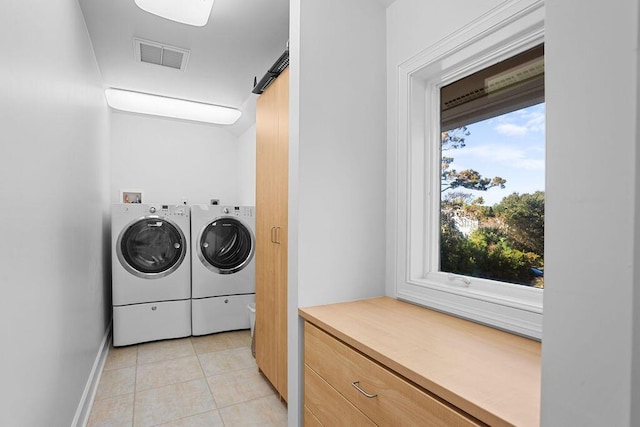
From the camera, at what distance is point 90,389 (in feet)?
7.40

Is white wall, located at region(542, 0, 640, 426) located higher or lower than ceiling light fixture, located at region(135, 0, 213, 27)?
lower

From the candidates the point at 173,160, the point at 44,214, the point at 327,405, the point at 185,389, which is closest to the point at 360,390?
the point at 327,405

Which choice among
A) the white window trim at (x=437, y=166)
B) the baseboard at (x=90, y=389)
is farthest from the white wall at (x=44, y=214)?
the white window trim at (x=437, y=166)

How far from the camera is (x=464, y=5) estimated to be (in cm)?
147

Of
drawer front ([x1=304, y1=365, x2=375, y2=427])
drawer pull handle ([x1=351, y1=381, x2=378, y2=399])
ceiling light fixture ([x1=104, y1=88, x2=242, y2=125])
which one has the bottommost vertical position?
drawer front ([x1=304, y1=365, x2=375, y2=427])

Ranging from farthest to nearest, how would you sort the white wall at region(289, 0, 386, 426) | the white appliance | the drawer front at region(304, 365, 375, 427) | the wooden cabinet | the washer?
the white appliance → the washer → the wooden cabinet → the white wall at region(289, 0, 386, 426) → the drawer front at region(304, 365, 375, 427)

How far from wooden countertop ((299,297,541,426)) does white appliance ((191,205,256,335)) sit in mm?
2218

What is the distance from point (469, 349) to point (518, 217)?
60cm

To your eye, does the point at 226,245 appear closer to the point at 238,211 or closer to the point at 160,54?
the point at 238,211

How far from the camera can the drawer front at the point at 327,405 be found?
1215mm

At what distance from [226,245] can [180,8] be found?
7.75ft

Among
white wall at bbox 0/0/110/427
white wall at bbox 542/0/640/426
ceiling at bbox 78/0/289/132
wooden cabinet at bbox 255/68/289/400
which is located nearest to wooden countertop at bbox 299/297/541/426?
white wall at bbox 542/0/640/426

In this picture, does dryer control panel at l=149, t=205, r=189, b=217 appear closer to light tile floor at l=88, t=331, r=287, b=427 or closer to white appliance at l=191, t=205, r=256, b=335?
white appliance at l=191, t=205, r=256, b=335

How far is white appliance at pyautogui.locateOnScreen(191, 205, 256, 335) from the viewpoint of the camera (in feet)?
11.5
